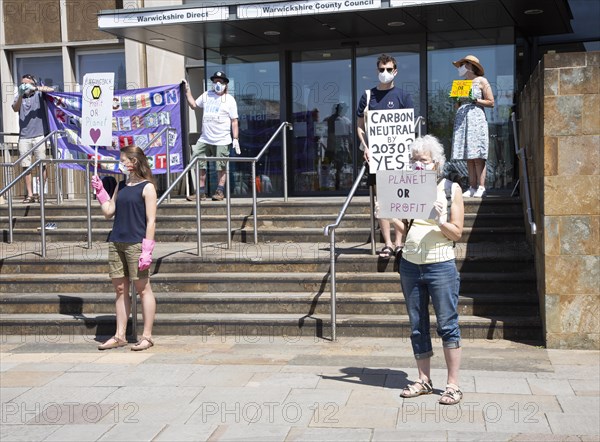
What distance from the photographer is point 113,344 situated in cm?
857

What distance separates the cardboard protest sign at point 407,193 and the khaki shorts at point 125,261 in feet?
9.13

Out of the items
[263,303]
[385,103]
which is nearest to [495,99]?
[385,103]

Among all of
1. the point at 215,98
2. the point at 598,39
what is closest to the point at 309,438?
the point at 215,98

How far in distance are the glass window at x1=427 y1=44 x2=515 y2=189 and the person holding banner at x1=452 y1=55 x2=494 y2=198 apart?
3055 millimetres

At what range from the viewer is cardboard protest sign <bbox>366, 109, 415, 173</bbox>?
31.0 feet

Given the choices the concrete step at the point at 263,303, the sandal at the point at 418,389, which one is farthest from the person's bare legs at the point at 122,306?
the sandal at the point at 418,389

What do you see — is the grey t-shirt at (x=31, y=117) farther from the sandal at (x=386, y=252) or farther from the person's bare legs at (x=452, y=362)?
the person's bare legs at (x=452, y=362)

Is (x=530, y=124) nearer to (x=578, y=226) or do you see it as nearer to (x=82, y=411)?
(x=578, y=226)

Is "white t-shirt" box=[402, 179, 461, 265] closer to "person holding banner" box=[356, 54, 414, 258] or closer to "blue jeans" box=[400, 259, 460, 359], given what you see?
"blue jeans" box=[400, 259, 460, 359]

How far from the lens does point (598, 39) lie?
14.9 meters

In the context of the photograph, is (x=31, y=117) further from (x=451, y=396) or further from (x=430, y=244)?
(x=451, y=396)

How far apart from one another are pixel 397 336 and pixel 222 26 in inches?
271

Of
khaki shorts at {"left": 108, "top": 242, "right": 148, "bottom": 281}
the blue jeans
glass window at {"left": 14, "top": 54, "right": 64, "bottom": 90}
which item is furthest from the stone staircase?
glass window at {"left": 14, "top": 54, "right": 64, "bottom": 90}

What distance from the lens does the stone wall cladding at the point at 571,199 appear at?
8148mm
